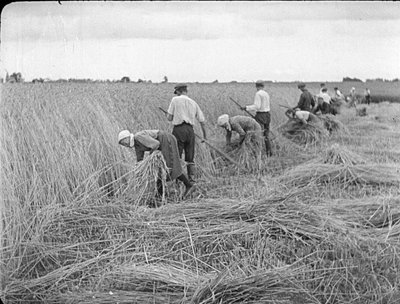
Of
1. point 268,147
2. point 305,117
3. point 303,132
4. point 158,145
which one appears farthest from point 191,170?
point 305,117

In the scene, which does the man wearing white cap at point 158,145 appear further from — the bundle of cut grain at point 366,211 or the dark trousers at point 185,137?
the bundle of cut grain at point 366,211

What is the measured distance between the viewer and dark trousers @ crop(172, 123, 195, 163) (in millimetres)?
6371

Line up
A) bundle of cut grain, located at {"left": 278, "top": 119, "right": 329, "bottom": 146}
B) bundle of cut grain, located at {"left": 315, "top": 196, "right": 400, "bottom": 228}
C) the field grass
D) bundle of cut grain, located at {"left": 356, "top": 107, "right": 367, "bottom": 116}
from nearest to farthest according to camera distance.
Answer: the field grass → bundle of cut grain, located at {"left": 315, "top": 196, "right": 400, "bottom": 228} → bundle of cut grain, located at {"left": 278, "top": 119, "right": 329, "bottom": 146} → bundle of cut grain, located at {"left": 356, "top": 107, "right": 367, "bottom": 116}

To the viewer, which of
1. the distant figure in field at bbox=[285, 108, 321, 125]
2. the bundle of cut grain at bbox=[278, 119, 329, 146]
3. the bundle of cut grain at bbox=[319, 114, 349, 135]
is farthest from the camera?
the bundle of cut grain at bbox=[319, 114, 349, 135]

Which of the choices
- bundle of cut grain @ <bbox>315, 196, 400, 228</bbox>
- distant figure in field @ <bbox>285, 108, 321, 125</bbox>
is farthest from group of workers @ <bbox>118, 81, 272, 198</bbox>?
distant figure in field @ <bbox>285, 108, 321, 125</bbox>

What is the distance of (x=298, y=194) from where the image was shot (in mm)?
5234

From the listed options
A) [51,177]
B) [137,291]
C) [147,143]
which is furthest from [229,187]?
[137,291]

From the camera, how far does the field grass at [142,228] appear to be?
3775 mm

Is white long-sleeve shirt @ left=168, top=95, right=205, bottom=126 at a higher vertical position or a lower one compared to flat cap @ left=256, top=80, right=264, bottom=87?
lower

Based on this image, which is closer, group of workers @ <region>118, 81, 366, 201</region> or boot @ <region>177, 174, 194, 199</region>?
group of workers @ <region>118, 81, 366, 201</region>

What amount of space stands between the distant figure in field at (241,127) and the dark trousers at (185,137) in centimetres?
168

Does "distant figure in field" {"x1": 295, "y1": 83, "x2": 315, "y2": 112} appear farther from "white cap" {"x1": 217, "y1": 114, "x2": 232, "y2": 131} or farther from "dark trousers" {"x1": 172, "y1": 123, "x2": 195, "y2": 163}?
"dark trousers" {"x1": 172, "y1": 123, "x2": 195, "y2": 163}

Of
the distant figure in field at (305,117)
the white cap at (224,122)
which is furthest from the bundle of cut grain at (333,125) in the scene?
the white cap at (224,122)

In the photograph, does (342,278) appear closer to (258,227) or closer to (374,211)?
(258,227)
